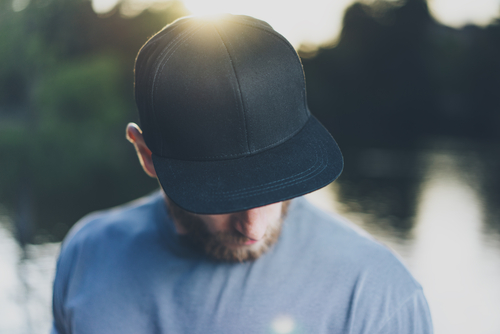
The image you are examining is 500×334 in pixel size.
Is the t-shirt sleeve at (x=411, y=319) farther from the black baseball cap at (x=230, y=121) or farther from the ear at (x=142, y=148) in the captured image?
the ear at (x=142, y=148)

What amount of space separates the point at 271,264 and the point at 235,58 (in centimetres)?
63

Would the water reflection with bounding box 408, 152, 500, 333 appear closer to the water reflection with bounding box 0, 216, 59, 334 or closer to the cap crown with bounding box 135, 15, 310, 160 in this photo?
the water reflection with bounding box 0, 216, 59, 334

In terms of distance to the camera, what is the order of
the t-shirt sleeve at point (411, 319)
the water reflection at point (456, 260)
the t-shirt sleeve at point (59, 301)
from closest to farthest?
1. the t-shirt sleeve at point (411, 319)
2. the t-shirt sleeve at point (59, 301)
3. the water reflection at point (456, 260)

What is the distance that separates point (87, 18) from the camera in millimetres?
34562

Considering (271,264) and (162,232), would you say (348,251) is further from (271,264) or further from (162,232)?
(162,232)

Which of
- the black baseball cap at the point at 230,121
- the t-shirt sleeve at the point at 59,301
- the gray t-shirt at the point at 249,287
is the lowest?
the t-shirt sleeve at the point at 59,301

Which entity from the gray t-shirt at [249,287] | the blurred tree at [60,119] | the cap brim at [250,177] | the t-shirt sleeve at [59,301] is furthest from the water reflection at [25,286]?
the cap brim at [250,177]

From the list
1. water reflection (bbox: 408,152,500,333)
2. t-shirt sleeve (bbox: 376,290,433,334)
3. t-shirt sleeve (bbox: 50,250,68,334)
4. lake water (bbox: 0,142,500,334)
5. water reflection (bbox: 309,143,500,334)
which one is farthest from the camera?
water reflection (bbox: 309,143,500,334)

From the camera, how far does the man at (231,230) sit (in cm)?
104

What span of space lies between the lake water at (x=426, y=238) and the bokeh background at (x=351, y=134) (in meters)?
0.05

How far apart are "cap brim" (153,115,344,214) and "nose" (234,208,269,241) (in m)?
0.17

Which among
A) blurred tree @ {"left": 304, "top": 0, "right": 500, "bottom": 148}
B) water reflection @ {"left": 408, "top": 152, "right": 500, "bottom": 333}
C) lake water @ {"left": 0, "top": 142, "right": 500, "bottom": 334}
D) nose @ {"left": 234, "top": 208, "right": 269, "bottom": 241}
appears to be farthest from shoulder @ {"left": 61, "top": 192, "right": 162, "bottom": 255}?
blurred tree @ {"left": 304, "top": 0, "right": 500, "bottom": 148}

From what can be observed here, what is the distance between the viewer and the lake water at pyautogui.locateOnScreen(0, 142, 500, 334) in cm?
931

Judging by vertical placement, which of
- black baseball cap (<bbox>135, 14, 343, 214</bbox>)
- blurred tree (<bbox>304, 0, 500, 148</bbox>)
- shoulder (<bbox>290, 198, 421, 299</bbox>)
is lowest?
blurred tree (<bbox>304, 0, 500, 148</bbox>)
